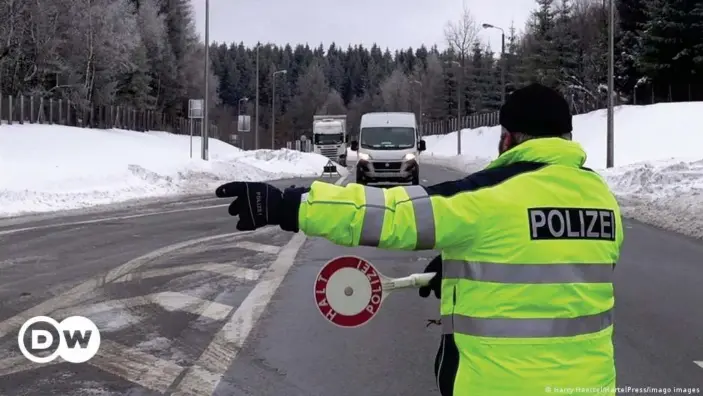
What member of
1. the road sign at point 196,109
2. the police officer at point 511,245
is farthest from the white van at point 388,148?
the police officer at point 511,245

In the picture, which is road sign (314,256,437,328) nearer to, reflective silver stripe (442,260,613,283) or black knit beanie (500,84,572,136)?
reflective silver stripe (442,260,613,283)

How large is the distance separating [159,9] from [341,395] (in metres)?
91.9

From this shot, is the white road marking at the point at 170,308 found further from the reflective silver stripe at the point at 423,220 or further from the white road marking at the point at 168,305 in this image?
the reflective silver stripe at the point at 423,220

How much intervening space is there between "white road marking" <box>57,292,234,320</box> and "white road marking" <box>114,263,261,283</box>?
118cm

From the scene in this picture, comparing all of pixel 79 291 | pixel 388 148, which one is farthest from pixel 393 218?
pixel 388 148

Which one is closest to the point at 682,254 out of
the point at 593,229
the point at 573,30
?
the point at 593,229

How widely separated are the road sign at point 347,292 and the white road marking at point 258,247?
29.6 feet

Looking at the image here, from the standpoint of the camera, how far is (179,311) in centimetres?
749

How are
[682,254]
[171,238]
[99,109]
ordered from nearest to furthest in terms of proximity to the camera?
[682,254] < [171,238] < [99,109]

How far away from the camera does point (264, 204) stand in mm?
2566

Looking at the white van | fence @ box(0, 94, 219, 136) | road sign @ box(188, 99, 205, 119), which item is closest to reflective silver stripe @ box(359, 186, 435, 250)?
the white van

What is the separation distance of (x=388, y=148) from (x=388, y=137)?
0.54 metres

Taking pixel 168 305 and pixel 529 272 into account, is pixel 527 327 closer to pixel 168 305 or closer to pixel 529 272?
pixel 529 272

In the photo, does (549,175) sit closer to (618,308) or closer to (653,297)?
(618,308)
